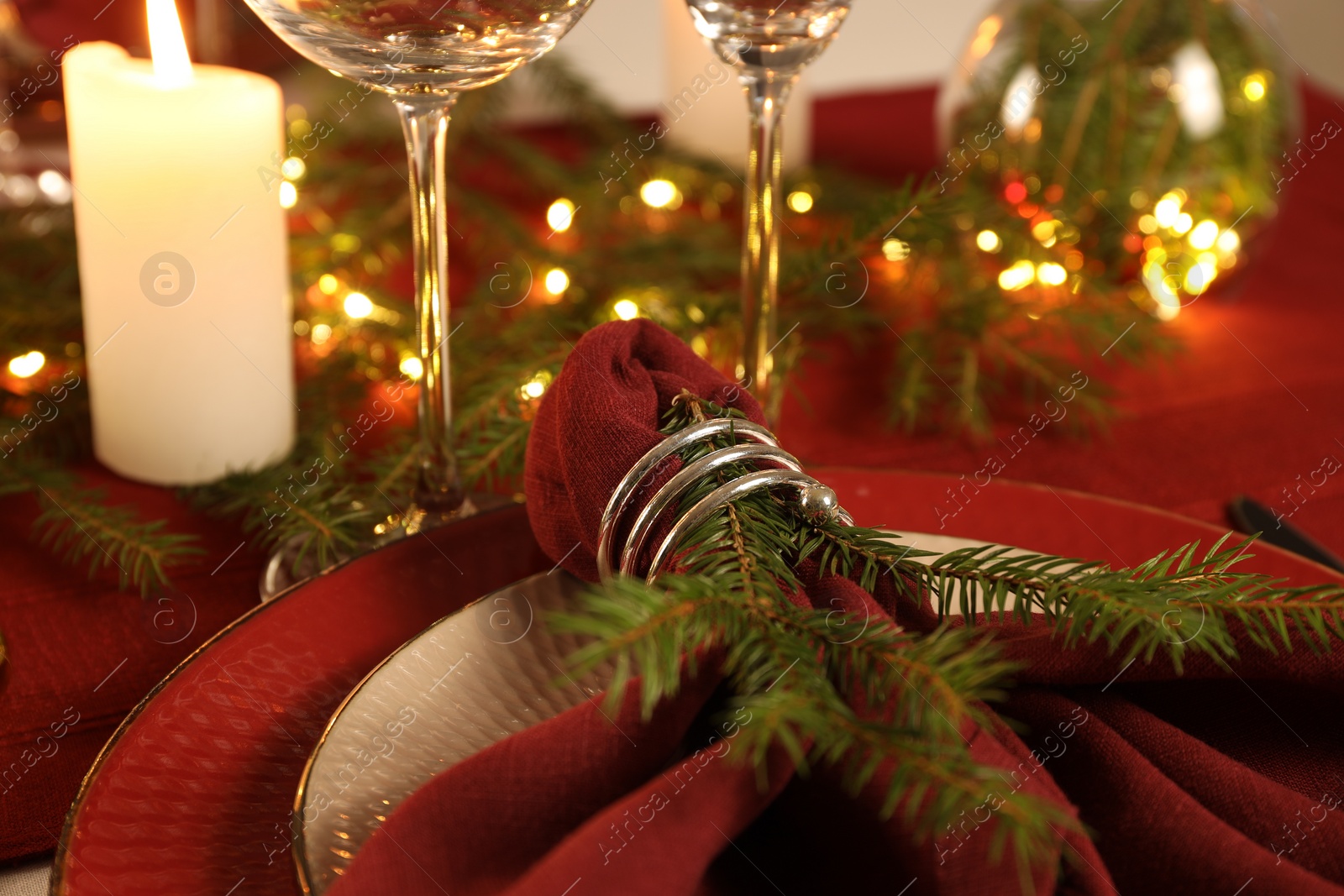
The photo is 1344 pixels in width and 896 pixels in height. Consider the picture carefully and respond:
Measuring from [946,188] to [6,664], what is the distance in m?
0.58

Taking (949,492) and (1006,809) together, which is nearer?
(1006,809)

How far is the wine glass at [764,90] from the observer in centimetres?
46

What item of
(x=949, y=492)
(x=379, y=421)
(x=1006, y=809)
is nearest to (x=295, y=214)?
(x=379, y=421)

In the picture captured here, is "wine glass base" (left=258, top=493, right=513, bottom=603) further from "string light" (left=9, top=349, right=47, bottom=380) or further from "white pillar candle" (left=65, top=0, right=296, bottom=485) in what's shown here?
"string light" (left=9, top=349, right=47, bottom=380)

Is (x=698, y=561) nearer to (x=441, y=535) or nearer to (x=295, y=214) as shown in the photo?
(x=441, y=535)

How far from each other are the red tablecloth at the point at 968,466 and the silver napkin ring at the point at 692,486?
0.38 feet

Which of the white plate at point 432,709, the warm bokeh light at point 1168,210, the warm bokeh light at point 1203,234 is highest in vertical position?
the warm bokeh light at point 1168,210

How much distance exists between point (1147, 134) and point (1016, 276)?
11 cm

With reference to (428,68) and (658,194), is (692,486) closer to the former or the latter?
(428,68)

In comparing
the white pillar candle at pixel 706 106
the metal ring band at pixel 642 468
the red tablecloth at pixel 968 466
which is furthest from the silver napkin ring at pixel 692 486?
the white pillar candle at pixel 706 106

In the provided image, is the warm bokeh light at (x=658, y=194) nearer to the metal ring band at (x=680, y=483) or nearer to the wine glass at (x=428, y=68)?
the wine glass at (x=428, y=68)

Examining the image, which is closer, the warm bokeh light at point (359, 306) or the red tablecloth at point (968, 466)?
the red tablecloth at point (968, 466)

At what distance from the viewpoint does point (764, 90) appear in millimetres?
493

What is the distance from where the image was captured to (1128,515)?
1.30 feet
